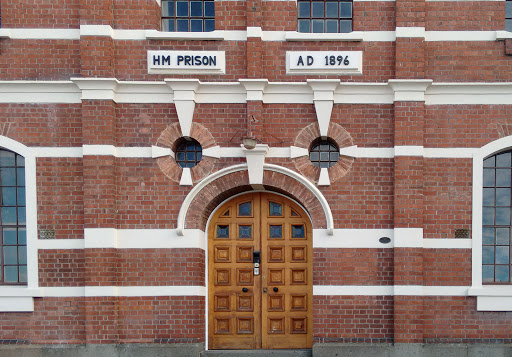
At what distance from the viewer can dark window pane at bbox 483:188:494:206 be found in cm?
797

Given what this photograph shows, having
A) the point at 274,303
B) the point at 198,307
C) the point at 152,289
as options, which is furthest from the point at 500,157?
the point at 152,289

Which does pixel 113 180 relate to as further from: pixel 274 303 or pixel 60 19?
pixel 274 303

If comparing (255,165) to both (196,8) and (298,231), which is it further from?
(196,8)

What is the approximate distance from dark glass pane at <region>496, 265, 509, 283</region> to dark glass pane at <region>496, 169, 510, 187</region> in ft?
5.00

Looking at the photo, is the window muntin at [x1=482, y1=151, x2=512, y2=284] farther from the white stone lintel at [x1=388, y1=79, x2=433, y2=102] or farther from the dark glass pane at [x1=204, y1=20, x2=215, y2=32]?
the dark glass pane at [x1=204, y1=20, x2=215, y2=32]

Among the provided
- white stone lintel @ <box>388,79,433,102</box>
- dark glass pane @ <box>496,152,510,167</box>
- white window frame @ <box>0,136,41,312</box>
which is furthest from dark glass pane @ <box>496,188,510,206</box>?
white window frame @ <box>0,136,41,312</box>

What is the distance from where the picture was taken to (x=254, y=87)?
7699 millimetres

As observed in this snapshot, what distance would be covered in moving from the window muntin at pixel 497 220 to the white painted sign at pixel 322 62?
3078 millimetres

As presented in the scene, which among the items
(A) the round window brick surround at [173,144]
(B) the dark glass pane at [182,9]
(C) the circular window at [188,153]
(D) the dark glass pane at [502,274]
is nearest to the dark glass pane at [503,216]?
(D) the dark glass pane at [502,274]

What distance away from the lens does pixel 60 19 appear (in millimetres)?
7871

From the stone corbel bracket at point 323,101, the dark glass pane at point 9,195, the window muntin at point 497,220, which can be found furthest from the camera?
the dark glass pane at point 9,195

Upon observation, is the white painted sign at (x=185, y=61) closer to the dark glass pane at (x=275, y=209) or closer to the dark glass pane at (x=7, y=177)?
the dark glass pane at (x=275, y=209)

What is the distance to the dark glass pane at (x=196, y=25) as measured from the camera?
8250mm

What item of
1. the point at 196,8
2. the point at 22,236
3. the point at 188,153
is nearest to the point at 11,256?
the point at 22,236
